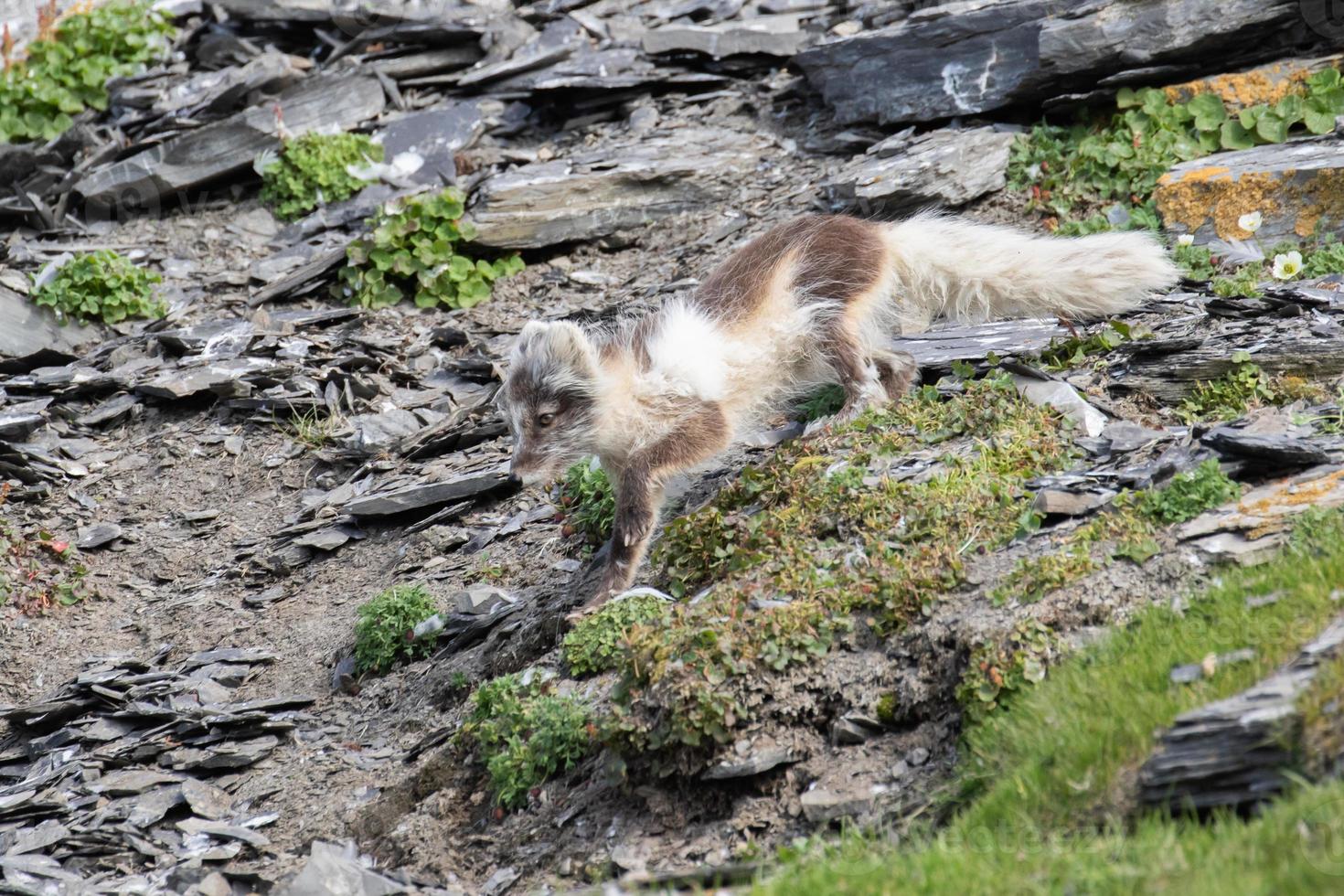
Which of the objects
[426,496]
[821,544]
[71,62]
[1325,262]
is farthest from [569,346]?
[71,62]

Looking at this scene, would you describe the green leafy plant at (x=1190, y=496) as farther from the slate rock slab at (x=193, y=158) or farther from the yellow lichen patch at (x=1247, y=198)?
the slate rock slab at (x=193, y=158)

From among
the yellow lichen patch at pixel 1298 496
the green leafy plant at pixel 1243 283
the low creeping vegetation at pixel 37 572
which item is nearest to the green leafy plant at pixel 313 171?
the low creeping vegetation at pixel 37 572

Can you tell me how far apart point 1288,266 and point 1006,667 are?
4849 millimetres

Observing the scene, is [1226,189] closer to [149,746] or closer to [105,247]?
[149,746]

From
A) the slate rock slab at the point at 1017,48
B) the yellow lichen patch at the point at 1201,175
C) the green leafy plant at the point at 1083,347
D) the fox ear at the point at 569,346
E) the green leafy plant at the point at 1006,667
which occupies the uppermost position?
the slate rock slab at the point at 1017,48

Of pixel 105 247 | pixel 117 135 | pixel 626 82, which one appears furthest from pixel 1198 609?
pixel 117 135

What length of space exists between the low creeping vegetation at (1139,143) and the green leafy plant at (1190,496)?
16.0 ft

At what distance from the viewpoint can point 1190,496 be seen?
6.05 metres

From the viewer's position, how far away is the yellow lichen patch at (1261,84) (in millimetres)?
10828

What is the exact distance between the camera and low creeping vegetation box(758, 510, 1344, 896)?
12.5 ft

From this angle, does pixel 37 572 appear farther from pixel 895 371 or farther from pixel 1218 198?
pixel 1218 198

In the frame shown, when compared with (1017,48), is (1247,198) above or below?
below

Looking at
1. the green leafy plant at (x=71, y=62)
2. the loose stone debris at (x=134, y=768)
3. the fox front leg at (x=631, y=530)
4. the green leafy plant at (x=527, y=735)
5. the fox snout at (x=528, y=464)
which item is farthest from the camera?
the green leafy plant at (x=71, y=62)

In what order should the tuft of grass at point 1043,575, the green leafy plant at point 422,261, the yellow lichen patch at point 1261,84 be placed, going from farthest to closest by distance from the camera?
1. the green leafy plant at point 422,261
2. the yellow lichen patch at point 1261,84
3. the tuft of grass at point 1043,575
